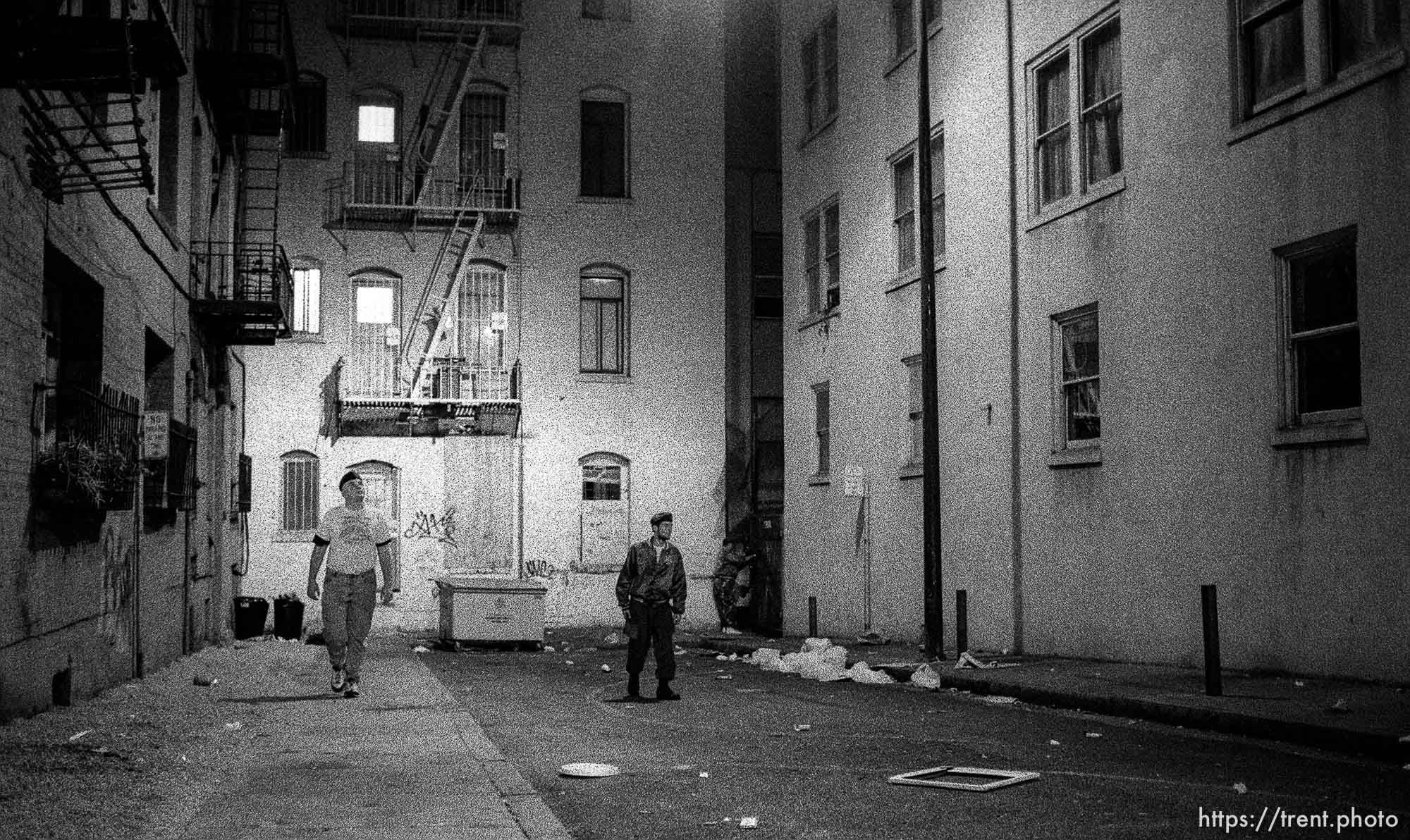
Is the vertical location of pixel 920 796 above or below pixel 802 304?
below

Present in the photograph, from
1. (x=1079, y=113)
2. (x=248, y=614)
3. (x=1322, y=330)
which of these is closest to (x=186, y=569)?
(x=248, y=614)

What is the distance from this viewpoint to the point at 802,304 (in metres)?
26.7

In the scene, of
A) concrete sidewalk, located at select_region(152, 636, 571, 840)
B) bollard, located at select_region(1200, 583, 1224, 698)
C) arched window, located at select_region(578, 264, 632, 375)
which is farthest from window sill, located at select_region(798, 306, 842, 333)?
bollard, located at select_region(1200, 583, 1224, 698)

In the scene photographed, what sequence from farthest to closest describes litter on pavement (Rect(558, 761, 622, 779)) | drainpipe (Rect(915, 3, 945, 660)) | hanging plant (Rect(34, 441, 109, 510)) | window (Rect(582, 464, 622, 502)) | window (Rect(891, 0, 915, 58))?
1. window (Rect(582, 464, 622, 502))
2. window (Rect(891, 0, 915, 58))
3. drainpipe (Rect(915, 3, 945, 660))
4. hanging plant (Rect(34, 441, 109, 510))
5. litter on pavement (Rect(558, 761, 622, 779))

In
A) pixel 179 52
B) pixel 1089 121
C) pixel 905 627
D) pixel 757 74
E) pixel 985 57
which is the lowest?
pixel 905 627

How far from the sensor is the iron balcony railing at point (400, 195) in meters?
29.3

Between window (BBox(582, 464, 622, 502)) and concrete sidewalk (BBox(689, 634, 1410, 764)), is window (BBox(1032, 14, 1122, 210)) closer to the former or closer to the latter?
concrete sidewalk (BBox(689, 634, 1410, 764))

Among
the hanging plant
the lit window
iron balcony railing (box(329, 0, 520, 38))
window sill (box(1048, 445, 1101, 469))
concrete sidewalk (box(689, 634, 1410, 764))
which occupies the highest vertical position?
iron balcony railing (box(329, 0, 520, 38))

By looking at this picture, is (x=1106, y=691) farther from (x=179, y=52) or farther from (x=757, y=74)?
(x=757, y=74)

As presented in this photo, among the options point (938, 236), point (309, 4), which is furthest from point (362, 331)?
point (938, 236)

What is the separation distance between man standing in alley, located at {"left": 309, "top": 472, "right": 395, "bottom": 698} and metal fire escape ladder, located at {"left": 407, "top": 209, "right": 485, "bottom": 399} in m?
15.6

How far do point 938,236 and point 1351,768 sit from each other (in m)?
13.4

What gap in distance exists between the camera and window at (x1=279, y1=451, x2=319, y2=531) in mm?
28828

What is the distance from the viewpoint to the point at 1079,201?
55.3 ft
